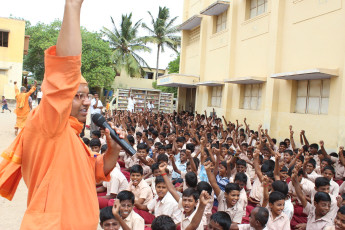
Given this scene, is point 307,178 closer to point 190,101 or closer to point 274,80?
point 274,80

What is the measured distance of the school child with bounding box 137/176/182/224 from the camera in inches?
147

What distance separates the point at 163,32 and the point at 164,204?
24253mm

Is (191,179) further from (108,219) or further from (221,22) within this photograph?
(221,22)

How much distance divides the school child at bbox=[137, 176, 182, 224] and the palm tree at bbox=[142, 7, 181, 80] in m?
23.4

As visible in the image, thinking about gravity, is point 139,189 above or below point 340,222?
below

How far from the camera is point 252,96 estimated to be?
37.1 feet

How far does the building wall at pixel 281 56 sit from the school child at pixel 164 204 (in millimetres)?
5126

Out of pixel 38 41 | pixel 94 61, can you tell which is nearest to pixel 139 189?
pixel 94 61

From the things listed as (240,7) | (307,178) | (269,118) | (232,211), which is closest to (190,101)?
(240,7)

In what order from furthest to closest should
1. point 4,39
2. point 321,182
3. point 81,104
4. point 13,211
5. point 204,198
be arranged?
point 4,39, point 13,211, point 321,182, point 204,198, point 81,104

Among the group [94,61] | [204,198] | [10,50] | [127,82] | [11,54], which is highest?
[10,50]

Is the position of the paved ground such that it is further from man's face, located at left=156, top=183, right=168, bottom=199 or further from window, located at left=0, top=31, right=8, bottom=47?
window, located at left=0, top=31, right=8, bottom=47

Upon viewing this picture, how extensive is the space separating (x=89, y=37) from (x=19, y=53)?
504 centimetres

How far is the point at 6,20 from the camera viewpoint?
2166 centimetres
